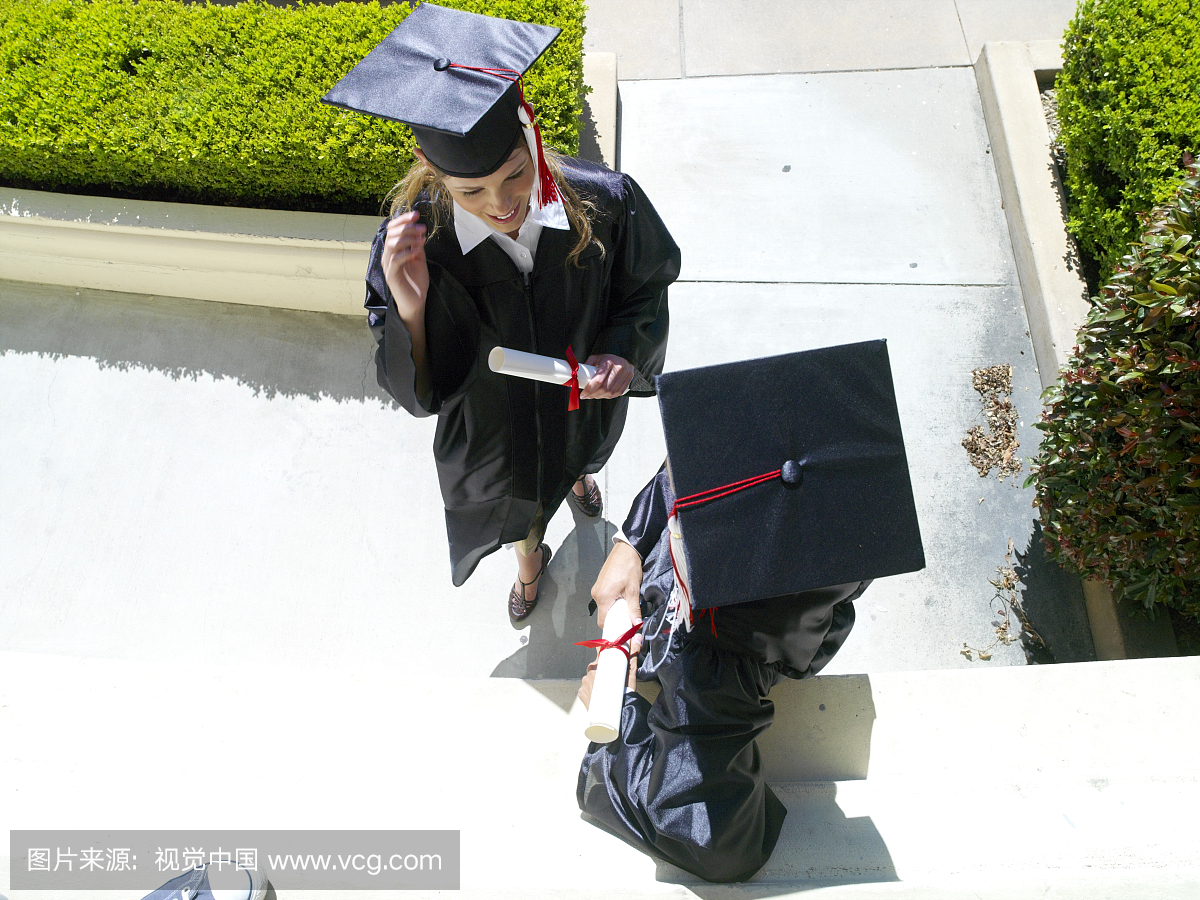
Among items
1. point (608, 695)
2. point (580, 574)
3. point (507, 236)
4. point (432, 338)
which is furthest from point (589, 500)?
point (608, 695)

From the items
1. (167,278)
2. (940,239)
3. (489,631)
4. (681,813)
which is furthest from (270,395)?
(940,239)

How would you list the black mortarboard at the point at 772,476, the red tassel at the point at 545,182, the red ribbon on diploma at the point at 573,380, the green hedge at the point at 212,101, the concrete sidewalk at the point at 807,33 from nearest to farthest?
the black mortarboard at the point at 772,476, the red tassel at the point at 545,182, the red ribbon on diploma at the point at 573,380, the green hedge at the point at 212,101, the concrete sidewalk at the point at 807,33

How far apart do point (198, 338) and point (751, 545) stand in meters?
3.13

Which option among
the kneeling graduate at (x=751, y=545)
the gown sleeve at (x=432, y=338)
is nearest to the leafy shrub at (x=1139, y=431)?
the kneeling graduate at (x=751, y=545)

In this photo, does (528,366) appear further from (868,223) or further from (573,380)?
(868,223)

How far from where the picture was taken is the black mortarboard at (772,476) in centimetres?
180

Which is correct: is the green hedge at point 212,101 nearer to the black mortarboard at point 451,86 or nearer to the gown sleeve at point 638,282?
the gown sleeve at point 638,282

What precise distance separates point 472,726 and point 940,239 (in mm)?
3115

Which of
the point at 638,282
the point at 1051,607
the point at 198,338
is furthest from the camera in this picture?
the point at 198,338

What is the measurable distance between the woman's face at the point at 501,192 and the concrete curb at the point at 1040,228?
2462 mm

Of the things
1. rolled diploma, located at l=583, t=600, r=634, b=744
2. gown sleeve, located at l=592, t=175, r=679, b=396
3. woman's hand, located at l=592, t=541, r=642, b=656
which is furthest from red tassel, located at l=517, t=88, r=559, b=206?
rolled diploma, located at l=583, t=600, r=634, b=744

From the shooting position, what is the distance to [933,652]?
10.3 ft

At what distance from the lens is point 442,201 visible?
2160 millimetres

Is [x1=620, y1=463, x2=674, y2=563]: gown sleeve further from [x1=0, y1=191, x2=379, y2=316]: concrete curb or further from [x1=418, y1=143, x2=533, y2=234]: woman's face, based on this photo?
[x1=0, y1=191, x2=379, y2=316]: concrete curb
